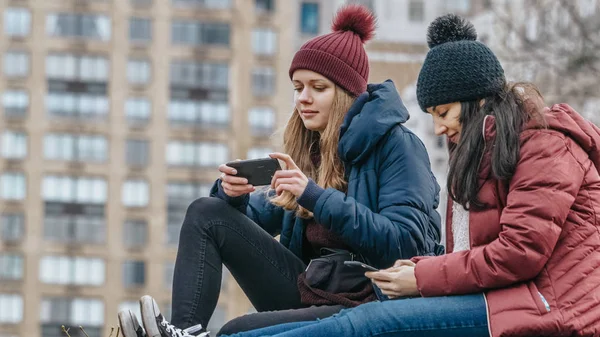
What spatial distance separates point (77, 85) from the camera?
78938 mm

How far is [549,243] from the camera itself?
5625 mm

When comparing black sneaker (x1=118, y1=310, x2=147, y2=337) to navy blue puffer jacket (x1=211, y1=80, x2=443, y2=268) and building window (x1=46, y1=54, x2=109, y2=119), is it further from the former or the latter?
building window (x1=46, y1=54, x2=109, y2=119)

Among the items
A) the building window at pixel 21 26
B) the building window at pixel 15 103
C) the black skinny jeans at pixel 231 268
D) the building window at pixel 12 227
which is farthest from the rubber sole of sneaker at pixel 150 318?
the building window at pixel 21 26

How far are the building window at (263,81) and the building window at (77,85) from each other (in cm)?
751

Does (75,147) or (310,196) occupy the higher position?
(310,196)

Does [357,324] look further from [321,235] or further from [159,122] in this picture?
[159,122]

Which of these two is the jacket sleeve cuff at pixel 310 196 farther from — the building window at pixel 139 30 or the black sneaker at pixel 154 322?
the building window at pixel 139 30

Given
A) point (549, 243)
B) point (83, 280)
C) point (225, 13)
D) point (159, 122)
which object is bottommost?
point (83, 280)

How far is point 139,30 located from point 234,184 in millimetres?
72876

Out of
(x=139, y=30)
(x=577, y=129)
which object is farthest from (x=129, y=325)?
(x=139, y=30)

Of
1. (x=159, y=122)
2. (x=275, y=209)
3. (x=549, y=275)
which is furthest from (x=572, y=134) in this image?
(x=159, y=122)

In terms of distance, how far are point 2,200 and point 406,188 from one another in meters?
73.3

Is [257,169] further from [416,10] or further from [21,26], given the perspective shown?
[21,26]

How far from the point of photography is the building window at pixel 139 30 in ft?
258
